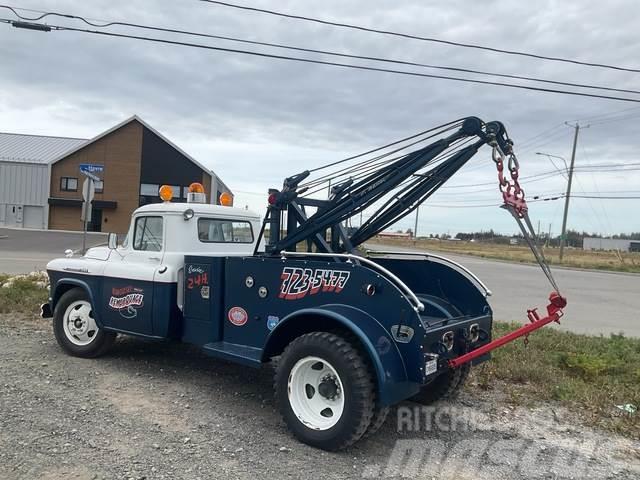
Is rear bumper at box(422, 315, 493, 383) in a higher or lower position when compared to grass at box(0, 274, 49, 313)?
higher

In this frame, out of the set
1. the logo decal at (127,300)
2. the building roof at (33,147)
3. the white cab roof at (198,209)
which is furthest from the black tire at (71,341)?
the building roof at (33,147)

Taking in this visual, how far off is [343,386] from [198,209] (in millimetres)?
2978

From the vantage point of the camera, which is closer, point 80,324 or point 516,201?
point 516,201

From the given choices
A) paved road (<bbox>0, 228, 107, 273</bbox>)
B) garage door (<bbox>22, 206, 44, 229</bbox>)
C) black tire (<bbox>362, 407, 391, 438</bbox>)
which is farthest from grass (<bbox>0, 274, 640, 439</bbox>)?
garage door (<bbox>22, 206, 44, 229</bbox>)

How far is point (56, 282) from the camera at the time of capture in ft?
22.3

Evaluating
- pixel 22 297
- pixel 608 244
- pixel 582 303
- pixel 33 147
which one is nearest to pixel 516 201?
pixel 22 297

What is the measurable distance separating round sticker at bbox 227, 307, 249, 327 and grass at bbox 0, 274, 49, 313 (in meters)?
5.87

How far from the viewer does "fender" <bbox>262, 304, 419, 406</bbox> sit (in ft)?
13.3

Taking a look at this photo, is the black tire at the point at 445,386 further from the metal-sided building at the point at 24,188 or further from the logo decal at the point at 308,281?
the metal-sided building at the point at 24,188

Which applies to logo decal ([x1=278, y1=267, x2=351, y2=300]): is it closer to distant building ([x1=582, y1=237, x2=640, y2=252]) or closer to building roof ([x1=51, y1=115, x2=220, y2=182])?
building roof ([x1=51, y1=115, x2=220, y2=182])

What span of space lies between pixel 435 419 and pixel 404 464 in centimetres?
106

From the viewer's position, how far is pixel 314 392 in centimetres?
455

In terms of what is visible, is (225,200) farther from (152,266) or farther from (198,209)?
(152,266)

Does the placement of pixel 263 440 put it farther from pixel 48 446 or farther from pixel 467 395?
pixel 467 395
